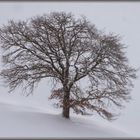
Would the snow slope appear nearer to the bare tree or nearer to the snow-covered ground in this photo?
the snow-covered ground

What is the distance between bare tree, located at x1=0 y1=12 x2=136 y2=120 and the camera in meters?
21.0

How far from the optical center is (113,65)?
21.3m

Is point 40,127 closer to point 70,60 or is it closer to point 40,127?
point 40,127

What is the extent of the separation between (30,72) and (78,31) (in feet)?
12.9

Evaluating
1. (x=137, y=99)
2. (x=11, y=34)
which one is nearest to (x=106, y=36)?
(x=11, y=34)

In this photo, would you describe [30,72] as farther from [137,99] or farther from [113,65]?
[137,99]

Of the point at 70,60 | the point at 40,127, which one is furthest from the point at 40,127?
the point at 70,60

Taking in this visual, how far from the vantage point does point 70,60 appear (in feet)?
70.5

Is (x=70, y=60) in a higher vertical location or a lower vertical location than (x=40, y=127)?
higher

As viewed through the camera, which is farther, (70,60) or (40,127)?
(70,60)

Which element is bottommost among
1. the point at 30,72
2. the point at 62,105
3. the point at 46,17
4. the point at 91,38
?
the point at 62,105

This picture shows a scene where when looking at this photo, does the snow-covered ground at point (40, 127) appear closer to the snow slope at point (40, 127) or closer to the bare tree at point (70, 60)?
the snow slope at point (40, 127)

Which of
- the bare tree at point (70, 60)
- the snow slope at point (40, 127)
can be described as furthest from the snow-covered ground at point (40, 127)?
the bare tree at point (70, 60)

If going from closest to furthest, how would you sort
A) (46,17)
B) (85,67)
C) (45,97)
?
(85,67) → (46,17) → (45,97)
